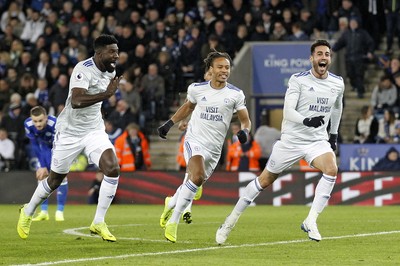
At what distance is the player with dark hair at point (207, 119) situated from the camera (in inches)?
523

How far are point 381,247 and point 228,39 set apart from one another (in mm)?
15130

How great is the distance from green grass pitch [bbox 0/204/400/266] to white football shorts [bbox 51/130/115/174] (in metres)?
0.95

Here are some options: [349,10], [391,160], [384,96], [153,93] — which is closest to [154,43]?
[153,93]

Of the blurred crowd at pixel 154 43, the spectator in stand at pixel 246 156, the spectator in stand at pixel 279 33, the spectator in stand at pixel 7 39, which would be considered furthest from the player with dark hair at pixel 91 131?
the spectator in stand at pixel 7 39

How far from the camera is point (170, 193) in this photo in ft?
78.5

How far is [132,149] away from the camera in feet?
82.4

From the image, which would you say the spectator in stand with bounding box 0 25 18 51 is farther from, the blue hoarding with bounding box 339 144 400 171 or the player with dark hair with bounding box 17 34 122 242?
→ the player with dark hair with bounding box 17 34 122 242

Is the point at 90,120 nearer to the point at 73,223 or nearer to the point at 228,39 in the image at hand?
the point at 73,223

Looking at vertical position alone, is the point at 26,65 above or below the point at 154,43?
below

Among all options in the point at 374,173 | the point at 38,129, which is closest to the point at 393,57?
the point at 374,173

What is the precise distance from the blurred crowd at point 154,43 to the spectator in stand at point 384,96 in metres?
1.19

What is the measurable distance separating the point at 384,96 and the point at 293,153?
39.4ft

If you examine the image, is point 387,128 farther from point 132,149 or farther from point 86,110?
point 86,110

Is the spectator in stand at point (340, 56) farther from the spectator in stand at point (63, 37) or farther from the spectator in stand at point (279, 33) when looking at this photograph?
the spectator in stand at point (63, 37)
